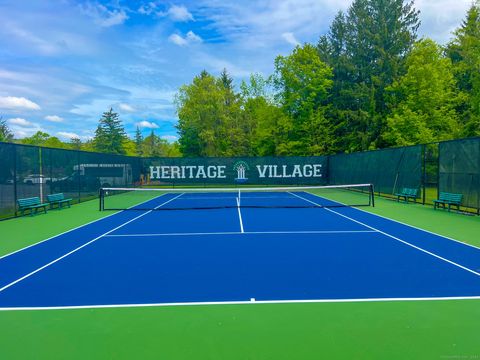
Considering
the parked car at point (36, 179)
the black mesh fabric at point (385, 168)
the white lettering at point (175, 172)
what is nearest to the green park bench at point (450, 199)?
the black mesh fabric at point (385, 168)

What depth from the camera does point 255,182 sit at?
29641 millimetres

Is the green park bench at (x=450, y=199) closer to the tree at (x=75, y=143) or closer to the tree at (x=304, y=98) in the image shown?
the tree at (x=304, y=98)

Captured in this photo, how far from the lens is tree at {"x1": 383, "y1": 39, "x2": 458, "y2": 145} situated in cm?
3234

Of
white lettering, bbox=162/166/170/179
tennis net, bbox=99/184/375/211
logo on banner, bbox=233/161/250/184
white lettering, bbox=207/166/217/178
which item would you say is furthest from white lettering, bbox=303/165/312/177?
white lettering, bbox=162/166/170/179

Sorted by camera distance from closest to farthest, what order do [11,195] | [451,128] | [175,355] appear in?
[175,355]
[11,195]
[451,128]

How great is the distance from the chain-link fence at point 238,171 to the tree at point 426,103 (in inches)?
204

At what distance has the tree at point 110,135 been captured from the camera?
6919 cm

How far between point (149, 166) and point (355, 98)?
2398 centimetres

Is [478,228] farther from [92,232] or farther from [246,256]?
[92,232]

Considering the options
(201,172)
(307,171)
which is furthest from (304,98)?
(201,172)

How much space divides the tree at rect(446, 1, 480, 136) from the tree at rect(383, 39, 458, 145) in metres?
1.28

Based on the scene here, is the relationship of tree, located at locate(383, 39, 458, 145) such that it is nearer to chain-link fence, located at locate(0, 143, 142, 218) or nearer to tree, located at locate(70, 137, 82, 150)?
chain-link fence, located at locate(0, 143, 142, 218)

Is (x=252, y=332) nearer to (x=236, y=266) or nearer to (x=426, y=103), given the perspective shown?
(x=236, y=266)

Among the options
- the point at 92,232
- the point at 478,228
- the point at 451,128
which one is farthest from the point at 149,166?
the point at 451,128
